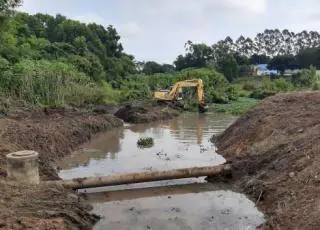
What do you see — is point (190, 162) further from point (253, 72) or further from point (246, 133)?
point (253, 72)

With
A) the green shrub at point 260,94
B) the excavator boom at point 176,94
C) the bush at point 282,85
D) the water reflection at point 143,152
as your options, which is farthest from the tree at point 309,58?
the water reflection at point 143,152

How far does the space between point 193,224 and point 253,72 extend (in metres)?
65.9

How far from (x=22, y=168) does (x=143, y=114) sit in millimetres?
17907

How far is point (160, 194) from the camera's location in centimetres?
1041

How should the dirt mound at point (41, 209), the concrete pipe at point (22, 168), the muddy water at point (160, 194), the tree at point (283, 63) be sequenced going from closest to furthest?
the dirt mound at point (41, 209), the muddy water at point (160, 194), the concrete pipe at point (22, 168), the tree at point (283, 63)

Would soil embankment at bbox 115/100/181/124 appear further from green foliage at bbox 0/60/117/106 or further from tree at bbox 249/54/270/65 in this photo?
tree at bbox 249/54/270/65

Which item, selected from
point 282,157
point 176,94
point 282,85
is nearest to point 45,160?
point 282,157

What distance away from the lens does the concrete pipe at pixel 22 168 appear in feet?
30.2

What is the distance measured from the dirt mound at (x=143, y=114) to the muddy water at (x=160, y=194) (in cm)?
769

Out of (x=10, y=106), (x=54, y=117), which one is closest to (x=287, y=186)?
(x=54, y=117)

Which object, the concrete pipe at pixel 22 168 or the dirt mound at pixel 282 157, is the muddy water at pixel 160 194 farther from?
the concrete pipe at pixel 22 168

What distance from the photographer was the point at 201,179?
11.7 meters

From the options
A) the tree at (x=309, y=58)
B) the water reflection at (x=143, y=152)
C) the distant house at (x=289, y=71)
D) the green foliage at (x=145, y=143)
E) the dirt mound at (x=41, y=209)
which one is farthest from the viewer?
the distant house at (x=289, y=71)

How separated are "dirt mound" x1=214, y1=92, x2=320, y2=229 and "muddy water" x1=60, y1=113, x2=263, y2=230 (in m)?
0.52
